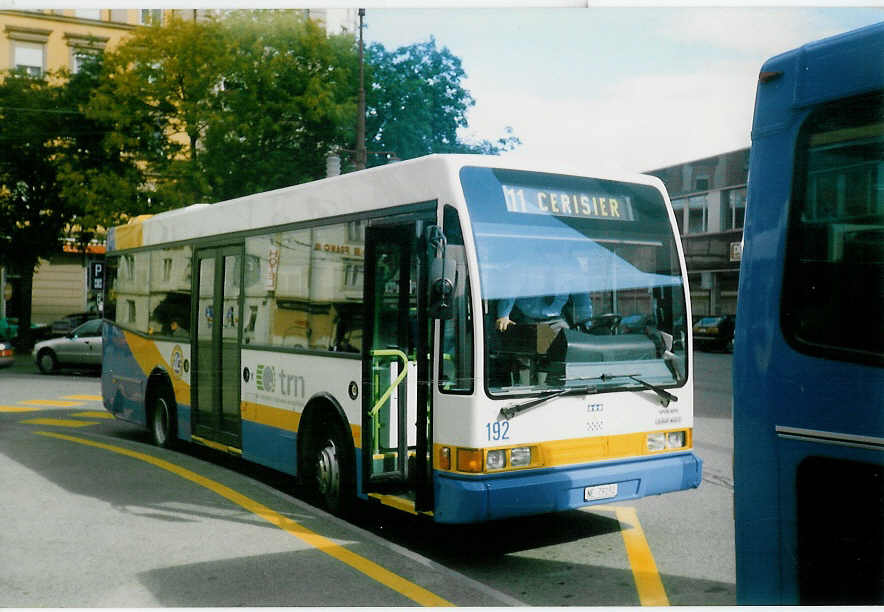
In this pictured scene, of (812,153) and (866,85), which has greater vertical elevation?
(866,85)

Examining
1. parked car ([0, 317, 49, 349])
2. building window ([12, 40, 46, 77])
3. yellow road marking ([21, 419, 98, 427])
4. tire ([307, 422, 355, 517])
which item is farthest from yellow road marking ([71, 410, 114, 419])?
tire ([307, 422, 355, 517])

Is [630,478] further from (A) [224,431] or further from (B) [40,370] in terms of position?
(B) [40,370]

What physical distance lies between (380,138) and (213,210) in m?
3.21

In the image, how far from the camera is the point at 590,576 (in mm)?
5746

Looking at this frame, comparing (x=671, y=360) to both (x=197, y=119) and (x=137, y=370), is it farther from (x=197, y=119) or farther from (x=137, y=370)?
(x=197, y=119)

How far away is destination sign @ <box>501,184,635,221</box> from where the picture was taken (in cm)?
616

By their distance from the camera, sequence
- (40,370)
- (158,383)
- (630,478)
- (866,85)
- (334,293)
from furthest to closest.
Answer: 1. (40,370)
2. (158,383)
3. (334,293)
4. (630,478)
5. (866,85)

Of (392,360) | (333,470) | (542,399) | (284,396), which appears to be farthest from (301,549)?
(542,399)

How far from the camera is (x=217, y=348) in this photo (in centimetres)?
936

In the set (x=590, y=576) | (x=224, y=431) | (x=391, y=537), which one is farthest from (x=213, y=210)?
(x=590, y=576)

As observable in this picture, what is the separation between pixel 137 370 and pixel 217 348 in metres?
2.65

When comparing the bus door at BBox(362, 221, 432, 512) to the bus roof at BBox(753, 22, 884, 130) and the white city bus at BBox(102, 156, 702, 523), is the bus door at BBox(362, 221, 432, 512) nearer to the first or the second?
the white city bus at BBox(102, 156, 702, 523)

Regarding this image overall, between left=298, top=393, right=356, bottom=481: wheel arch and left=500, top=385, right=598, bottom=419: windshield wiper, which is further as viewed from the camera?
left=298, top=393, right=356, bottom=481: wheel arch

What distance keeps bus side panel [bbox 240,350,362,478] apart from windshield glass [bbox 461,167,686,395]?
1.51 metres
